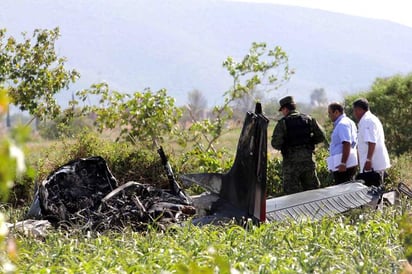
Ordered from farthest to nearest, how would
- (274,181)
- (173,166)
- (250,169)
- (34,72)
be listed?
(34,72), (173,166), (274,181), (250,169)

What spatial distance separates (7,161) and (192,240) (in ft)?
14.3

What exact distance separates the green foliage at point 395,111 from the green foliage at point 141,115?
233 inches

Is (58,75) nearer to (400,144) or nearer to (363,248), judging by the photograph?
(400,144)

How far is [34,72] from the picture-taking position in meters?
15.8

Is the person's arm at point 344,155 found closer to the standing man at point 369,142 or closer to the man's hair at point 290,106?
the standing man at point 369,142

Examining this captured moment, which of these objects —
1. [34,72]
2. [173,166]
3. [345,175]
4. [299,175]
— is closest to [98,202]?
[299,175]

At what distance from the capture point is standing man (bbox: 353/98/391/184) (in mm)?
10211

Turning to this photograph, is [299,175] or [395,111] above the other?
[299,175]

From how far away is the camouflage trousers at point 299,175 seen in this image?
34.9 feet

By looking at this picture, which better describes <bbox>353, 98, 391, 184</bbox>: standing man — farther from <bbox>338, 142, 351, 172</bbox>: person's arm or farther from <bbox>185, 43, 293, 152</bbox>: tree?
<bbox>185, 43, 293, 152</bbox>: tree

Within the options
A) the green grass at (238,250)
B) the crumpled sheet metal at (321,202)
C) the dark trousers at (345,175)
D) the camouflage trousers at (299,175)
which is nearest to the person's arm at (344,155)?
the dark trousers at (345,175)

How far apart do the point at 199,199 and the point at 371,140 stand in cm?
261

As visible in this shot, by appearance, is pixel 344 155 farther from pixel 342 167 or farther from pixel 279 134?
pixel 279 134

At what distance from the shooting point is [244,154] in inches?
320
